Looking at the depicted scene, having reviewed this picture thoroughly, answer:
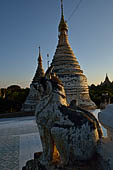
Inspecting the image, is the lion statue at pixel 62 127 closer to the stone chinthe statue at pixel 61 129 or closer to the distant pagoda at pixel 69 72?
the stone chinthe statue at pixel 61 129

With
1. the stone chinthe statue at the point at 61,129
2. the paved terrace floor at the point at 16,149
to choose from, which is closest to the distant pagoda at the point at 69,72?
the paved terrace floor at the point at 16,149

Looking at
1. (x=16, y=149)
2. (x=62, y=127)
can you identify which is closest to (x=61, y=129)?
(x=62, y=127)

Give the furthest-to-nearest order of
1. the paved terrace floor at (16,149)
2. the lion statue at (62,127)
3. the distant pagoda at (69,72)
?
the distant pagoda at (69,72)
the paved terrace floor at (16,149)
the lion statue at (62,127)

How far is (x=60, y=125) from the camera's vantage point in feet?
5.71

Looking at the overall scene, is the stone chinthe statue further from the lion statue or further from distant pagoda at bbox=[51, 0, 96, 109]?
distant pagoda at bbox=[51, 0, 96, 109]

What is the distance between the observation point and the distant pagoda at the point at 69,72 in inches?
434

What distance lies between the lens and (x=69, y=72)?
1119cm

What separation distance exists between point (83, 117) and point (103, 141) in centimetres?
38

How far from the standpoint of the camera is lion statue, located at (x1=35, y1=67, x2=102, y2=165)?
161 cm

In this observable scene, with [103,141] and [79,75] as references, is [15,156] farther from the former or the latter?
[79,75]

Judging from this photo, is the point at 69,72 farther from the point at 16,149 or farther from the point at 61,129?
the point at 61,129

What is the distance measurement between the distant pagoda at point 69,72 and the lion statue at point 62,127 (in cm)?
843

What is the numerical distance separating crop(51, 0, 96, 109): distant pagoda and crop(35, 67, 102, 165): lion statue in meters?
8.43

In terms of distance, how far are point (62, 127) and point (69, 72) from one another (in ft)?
31.7
